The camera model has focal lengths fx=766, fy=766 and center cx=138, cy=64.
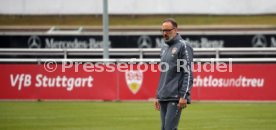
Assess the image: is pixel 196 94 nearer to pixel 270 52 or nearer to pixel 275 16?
pixel 270 52

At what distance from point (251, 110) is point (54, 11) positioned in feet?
85.2

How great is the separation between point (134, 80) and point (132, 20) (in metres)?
19.0

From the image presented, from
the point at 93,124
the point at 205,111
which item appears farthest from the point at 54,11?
the point at 93,124

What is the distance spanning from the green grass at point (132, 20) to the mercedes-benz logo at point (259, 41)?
465 centimetres

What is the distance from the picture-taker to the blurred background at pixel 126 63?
1817cm

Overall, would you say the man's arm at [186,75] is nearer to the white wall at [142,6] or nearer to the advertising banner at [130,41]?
the advertising banner at [130,41]

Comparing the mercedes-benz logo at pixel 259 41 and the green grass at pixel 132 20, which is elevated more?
the green grass at pixel 132 20

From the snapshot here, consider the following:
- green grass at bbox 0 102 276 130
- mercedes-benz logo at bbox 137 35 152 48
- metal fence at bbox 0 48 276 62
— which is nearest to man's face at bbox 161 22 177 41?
green grass at bbox 0 102 276 130

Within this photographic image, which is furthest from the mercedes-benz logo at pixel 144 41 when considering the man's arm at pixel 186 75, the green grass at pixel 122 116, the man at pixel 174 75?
the man's arm at pixel 186 75

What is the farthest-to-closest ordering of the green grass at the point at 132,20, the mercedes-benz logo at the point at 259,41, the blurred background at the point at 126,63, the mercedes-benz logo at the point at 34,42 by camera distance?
the green grass at the point at 132,20
the mercedes-benz logo at the point at 34,42
the mercedes-benz logo at the point at 259,41
the blurred background at the point at 126,63

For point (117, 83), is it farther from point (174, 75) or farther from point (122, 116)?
point (174, 75)

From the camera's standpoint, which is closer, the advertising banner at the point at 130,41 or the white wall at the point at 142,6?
the advertising banner at the point at 130,41

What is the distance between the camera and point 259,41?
36.2 m

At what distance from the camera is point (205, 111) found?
779 inches
